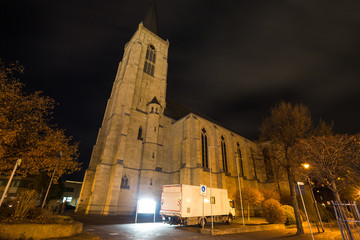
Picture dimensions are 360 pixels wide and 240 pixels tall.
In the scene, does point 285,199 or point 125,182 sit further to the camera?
point 285,199

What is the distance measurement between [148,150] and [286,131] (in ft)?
63.0

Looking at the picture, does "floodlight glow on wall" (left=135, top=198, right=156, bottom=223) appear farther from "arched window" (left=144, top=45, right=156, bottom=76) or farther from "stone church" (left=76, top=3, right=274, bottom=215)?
"arched window" (left=144, top=45, right=156, bottom=76)

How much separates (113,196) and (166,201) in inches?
415

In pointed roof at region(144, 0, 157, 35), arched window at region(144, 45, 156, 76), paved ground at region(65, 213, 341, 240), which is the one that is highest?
pointed roof at region(144, 0, 157, 35)

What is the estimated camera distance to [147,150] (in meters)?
26.4

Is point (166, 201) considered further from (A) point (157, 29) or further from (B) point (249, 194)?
(A) point (157, 29)

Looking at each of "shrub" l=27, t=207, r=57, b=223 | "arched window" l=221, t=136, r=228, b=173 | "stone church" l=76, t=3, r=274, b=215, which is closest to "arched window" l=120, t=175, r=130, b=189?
"stone church" l=76, t=3, r=274, b=215

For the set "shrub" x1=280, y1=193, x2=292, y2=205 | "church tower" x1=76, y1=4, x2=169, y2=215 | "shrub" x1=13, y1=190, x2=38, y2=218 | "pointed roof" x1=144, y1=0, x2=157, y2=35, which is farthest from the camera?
"pointed roof" x1=144, y1=0, x2=157, y2=35

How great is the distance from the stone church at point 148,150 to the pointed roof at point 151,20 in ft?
13.1

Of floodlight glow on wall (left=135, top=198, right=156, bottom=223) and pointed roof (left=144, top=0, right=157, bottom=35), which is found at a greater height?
pointed roof (left=144, top=0, right=157, bottom=35)

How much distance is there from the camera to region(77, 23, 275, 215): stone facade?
73.7ft

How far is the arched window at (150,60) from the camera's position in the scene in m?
35.0

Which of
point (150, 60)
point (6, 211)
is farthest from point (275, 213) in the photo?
point (150, 60)

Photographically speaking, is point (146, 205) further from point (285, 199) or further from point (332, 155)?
point (285, 199)
